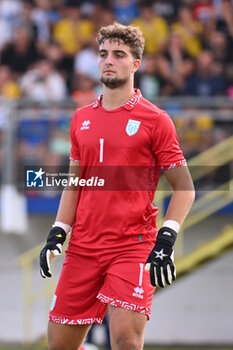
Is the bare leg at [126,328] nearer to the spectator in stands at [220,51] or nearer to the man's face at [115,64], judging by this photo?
the man's face at [115,64]

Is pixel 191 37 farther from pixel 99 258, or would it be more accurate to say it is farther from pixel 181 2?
pixel 99 258

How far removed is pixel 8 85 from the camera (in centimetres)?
1257

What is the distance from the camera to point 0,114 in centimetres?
1146

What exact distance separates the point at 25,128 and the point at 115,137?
19.1 feet

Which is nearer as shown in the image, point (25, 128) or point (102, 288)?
point (102, 288)

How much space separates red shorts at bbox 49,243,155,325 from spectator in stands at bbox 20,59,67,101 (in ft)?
22.0

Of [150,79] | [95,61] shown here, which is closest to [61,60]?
[95,61]

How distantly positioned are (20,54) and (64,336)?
784 centimetres

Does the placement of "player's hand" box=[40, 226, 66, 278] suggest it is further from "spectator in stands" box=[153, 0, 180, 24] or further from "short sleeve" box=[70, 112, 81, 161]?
"spectator in stands" box=[153, 0, 180, 24]

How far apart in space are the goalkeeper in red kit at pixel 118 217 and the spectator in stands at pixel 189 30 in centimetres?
675

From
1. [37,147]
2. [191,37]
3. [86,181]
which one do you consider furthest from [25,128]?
[86,181]

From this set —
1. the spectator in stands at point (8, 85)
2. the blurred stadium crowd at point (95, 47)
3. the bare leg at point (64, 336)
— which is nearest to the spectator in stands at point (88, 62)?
the blurred stadium crowd at point (95, 47)

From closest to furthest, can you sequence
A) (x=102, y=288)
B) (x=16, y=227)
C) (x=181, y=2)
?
(x=102, y=288) → (x=16, y=227) → (x=181, y=2)

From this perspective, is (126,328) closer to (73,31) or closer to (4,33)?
(73,31)
